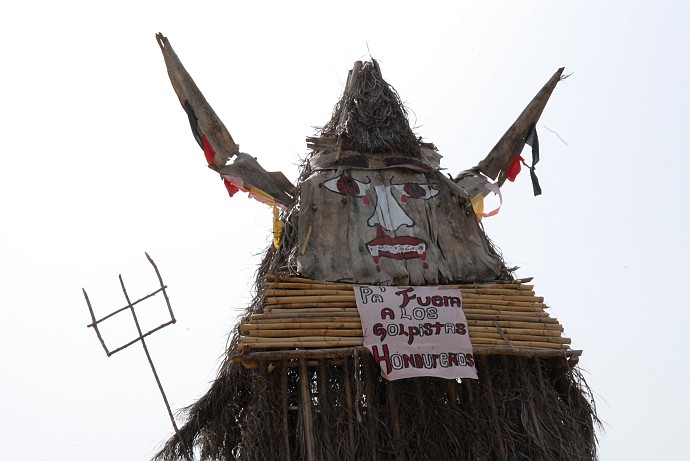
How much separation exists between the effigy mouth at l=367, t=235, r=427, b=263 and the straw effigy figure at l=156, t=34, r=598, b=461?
1 cm

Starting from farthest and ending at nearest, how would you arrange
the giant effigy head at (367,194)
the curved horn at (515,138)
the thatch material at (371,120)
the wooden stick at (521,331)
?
the curved horn at (515,138)
the thatch material at (371,120)
the giant effigy head at (367,194)
the wooden stick at (521,331)

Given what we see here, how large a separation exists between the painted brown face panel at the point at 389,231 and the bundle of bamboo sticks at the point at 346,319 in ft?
0.99

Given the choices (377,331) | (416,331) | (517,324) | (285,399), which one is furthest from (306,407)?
(517,324)

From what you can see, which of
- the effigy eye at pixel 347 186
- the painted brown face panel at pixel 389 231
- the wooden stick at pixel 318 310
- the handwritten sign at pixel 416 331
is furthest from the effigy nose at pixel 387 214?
the wooden stick at pixel 318 310

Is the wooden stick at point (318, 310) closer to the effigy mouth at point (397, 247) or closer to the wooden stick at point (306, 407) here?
the wooden stick at point (306, 407)

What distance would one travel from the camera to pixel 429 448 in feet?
30.8

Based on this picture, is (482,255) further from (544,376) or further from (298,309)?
(298,309)

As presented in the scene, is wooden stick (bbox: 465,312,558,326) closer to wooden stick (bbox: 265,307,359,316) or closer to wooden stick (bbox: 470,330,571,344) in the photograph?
wooden stick (bbox: 470,330,571,344)

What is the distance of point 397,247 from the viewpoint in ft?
34.2

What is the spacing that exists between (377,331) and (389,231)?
157 centimetres

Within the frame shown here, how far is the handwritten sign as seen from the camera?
9250mm

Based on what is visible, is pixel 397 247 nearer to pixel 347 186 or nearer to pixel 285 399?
pixel 347 186

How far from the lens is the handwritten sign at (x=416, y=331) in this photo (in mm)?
9250

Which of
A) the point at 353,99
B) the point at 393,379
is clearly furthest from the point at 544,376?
the point at 353,99
